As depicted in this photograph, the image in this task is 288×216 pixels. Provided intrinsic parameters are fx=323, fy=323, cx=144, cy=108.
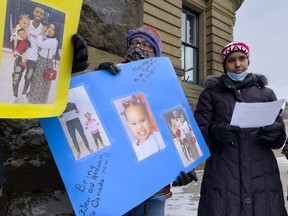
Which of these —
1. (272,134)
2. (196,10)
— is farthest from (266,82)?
(196,10)

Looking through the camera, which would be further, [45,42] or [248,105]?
[248,105]

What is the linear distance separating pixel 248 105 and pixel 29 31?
109 cm

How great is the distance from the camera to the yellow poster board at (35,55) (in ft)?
3.26

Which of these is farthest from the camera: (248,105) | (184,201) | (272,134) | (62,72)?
(184,201)

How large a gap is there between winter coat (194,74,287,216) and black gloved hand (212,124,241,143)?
0.25 ft

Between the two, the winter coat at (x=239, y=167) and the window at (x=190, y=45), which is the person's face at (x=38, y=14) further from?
the window at (x=190, y=45)

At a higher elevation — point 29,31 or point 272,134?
point 29,31

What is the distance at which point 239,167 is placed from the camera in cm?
180

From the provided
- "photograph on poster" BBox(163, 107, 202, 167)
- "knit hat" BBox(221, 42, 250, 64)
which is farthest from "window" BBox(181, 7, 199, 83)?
"photograph on poster" BBox(163, 107, 202, 167)

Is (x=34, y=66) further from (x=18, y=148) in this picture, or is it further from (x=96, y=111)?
(x=18, y=148)

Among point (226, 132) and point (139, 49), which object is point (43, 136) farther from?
point (226, 132)

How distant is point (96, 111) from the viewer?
132 cm

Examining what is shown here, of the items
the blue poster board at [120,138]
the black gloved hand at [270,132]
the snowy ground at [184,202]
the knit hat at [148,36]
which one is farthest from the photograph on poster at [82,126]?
the snowy ground at [184,202]

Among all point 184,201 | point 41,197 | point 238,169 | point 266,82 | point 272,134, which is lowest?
point 184,201
